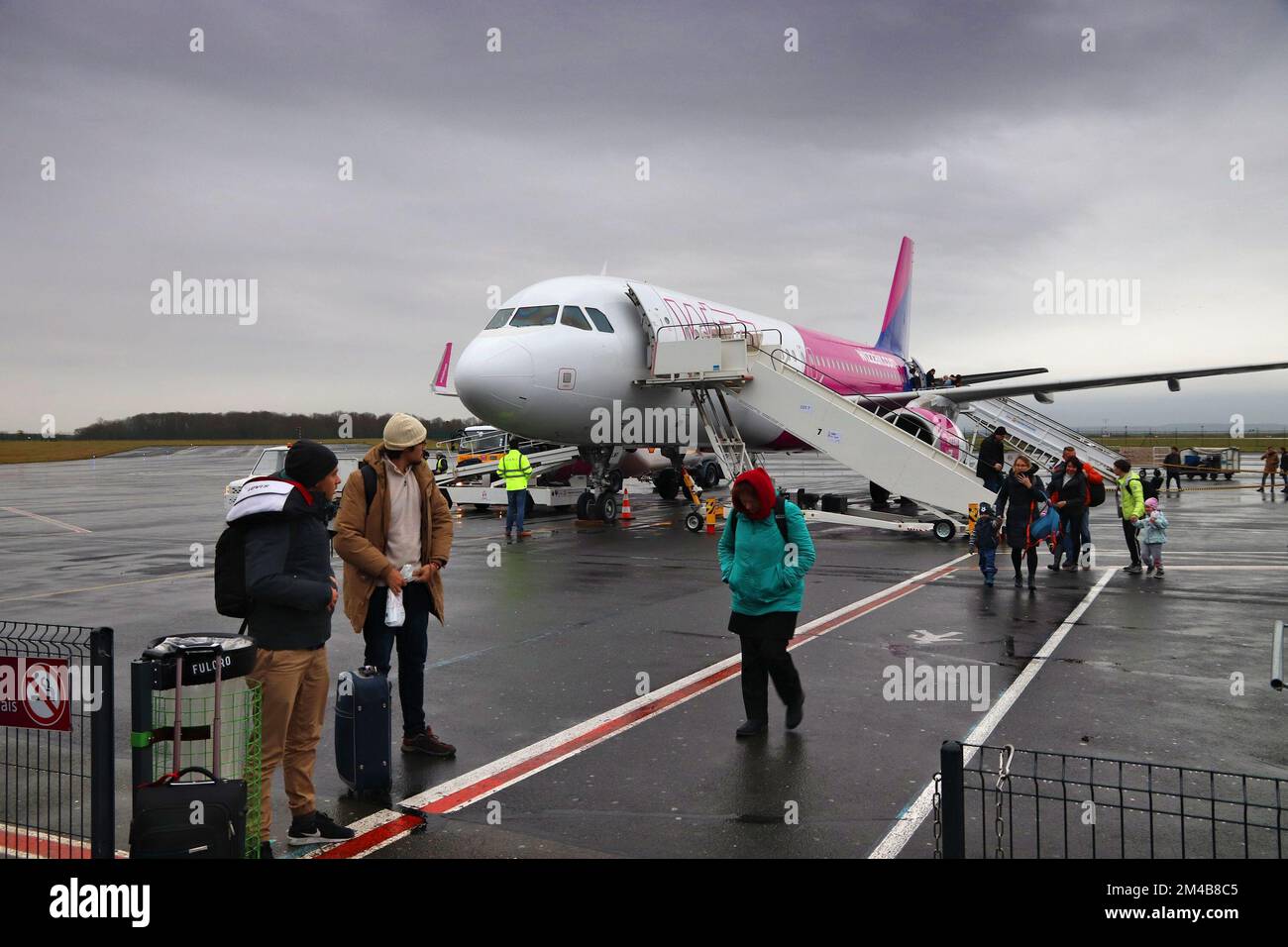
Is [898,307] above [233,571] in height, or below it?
above

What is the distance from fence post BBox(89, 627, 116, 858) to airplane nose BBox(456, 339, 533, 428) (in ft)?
40.2

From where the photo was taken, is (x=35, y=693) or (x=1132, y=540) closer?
(x=35, y=693)

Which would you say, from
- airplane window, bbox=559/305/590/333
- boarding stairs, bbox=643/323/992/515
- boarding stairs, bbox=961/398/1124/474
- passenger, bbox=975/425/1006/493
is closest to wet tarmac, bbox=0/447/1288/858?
boarding stairs, bbox=643/323/992/515

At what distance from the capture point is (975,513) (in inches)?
632

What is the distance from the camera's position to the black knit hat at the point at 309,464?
4.36 meters

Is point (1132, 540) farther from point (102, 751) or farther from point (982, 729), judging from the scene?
point (102, 751)

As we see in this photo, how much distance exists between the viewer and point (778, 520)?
611 cm

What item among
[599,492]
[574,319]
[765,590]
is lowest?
[765,590]

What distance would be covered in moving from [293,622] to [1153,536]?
11.7 metres

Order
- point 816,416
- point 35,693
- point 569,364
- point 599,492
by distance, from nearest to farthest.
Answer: point 35,693 < point 569,364 < point 816,416 < point 599,492

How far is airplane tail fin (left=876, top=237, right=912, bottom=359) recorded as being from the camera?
35594mm

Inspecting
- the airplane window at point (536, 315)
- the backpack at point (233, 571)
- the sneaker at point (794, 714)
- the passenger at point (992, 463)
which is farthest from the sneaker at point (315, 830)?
the passenger at point (992, 463)

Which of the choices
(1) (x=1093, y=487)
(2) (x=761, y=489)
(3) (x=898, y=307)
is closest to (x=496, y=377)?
(1) (x=1093, y=487)
